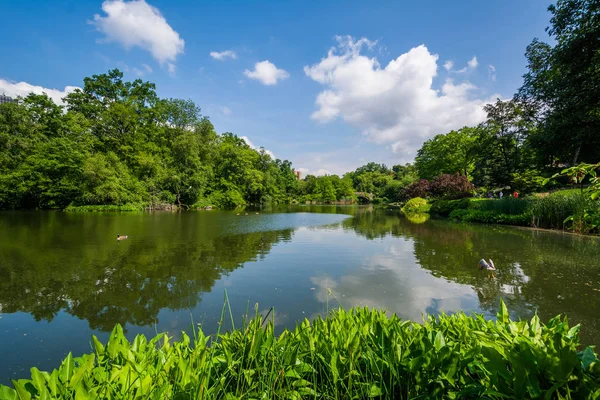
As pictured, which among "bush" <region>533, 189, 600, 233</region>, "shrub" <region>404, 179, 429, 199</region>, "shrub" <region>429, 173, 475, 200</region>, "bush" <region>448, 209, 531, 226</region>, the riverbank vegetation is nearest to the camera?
the riverbank vegetation

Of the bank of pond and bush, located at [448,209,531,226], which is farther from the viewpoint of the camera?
bush, located at [448,209,531,226]

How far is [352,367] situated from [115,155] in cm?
3734

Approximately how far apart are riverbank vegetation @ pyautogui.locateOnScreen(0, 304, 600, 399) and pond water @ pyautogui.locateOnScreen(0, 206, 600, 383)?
457mm

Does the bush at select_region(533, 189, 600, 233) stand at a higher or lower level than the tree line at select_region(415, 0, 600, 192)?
lower

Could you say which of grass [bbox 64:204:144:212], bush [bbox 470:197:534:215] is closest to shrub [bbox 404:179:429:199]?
bush [bbox 470:197:534:215]

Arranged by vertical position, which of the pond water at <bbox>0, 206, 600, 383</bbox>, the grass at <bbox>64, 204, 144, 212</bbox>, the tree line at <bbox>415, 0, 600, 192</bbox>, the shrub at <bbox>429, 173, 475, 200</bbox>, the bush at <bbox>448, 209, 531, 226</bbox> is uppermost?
the tree line at <bbox>415, 0, 600, 192</bbox>

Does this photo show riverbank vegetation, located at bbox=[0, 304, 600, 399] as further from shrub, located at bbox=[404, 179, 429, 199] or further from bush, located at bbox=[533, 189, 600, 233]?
shrub, located at bbox=[404, 179, 429, 199]

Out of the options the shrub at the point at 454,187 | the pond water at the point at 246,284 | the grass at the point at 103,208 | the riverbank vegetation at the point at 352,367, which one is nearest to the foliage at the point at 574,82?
the pond water at the point at 246,284

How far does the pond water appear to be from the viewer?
376 centimetres

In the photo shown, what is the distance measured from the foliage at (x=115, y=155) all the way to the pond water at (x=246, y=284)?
22429 millimetres

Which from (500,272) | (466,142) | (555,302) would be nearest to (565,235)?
(500,272)

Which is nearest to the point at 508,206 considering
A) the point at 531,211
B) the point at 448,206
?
the point at 531,211

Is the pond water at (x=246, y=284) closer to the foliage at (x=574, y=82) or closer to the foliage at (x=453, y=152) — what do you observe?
the foliage at (x=574, y=82)

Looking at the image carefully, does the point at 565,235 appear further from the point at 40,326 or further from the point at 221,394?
the point at 40,326
